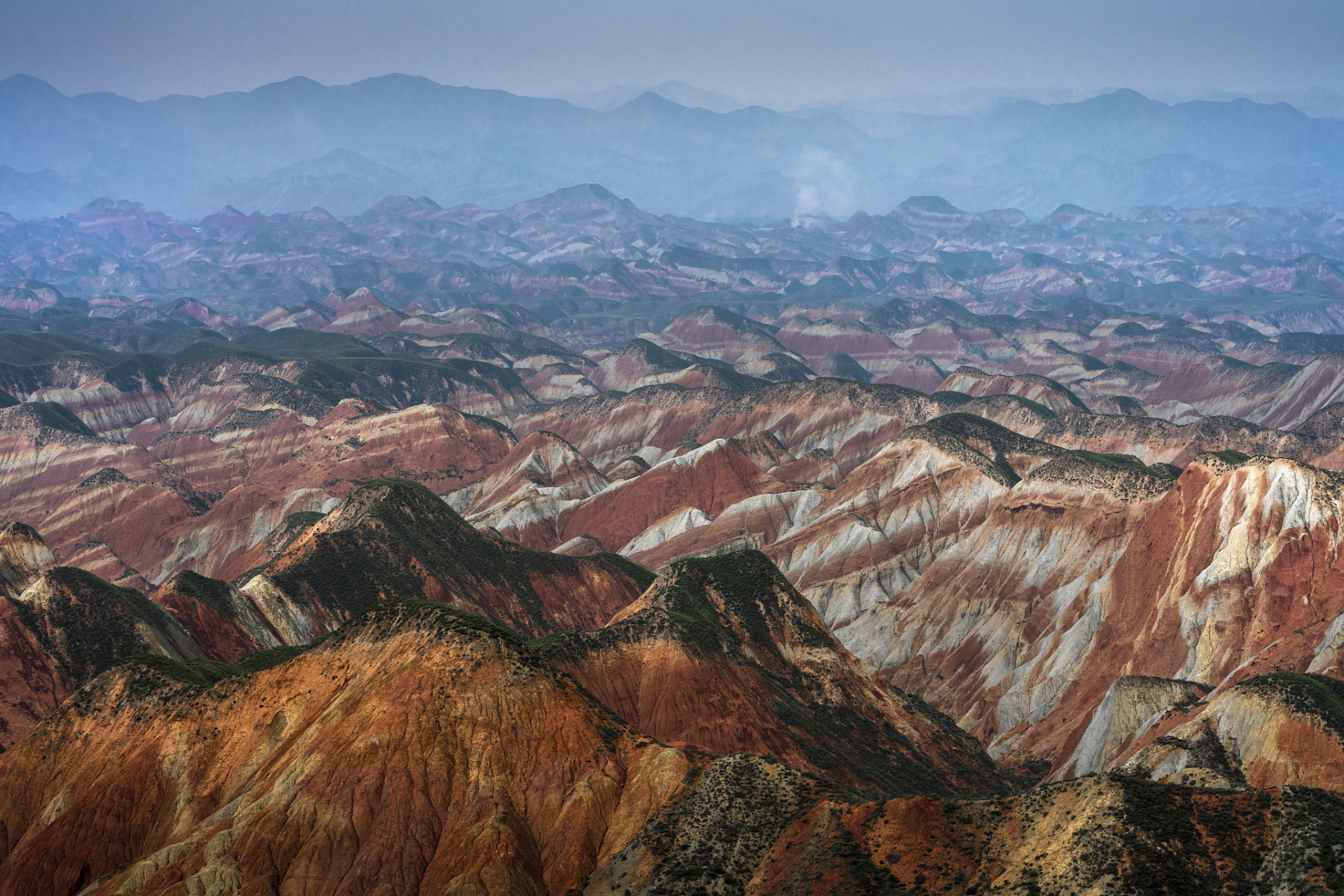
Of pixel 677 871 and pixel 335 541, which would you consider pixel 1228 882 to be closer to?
pixel 677 871

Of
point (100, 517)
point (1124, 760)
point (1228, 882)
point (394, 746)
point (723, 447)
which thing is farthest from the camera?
point (723, 447)

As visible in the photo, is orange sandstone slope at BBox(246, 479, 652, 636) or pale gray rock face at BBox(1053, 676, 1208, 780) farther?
orange sandstone slope at BBox(246, 479, 652, 636)

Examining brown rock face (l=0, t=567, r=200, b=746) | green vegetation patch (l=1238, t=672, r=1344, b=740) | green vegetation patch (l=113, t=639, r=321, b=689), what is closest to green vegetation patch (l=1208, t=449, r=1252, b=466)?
green vegetation patch (l=1238, t=672, r=1344, b=740)

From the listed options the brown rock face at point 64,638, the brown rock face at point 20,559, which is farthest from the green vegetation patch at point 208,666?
the brown rock face at point 20,559

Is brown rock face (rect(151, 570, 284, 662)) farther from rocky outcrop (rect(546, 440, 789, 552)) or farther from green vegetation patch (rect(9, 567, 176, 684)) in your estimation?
rocky outcrop (rect(546, 440, 789, 552))

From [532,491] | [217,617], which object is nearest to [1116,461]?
[532,491]

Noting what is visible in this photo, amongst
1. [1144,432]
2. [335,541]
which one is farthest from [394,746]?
[1144,432]
